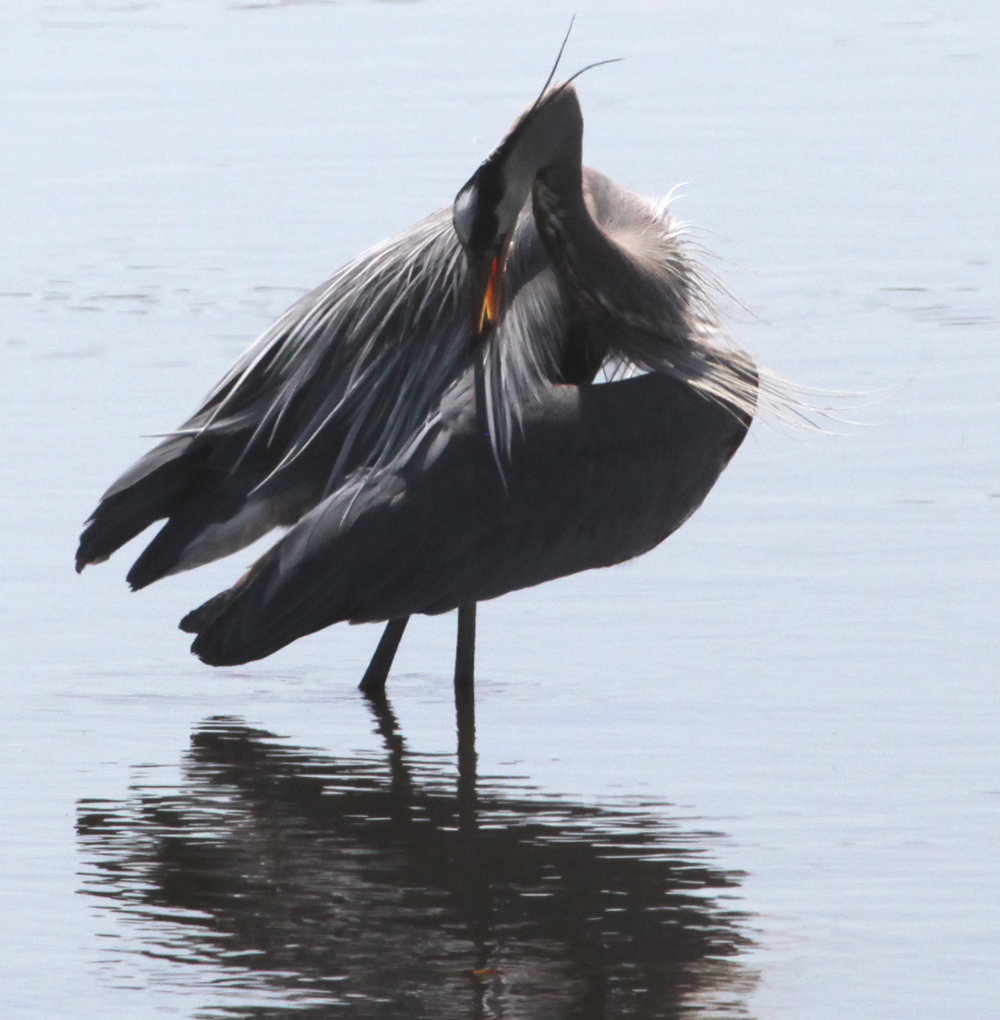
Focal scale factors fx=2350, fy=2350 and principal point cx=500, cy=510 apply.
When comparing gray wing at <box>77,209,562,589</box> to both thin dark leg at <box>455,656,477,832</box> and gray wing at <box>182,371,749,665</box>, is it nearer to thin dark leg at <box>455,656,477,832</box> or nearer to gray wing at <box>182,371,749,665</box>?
gray wing at <box>182,371,749,665</box>

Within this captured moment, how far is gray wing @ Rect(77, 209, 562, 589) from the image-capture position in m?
5.96

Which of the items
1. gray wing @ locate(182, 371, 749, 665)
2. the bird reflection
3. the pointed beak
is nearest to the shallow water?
the bird reflection

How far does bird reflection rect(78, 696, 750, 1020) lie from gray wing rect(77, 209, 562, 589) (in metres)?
0.57

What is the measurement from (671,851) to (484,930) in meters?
0.60

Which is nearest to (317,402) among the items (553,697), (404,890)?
(553,697)

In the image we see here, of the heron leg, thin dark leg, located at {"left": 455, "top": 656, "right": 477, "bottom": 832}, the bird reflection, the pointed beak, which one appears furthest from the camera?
the heron leg

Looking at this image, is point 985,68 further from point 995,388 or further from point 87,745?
point 87,745

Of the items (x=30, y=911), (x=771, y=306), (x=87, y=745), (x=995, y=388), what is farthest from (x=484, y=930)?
(x=771, y=306)

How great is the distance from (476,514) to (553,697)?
1.95 feet

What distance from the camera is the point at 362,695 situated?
20.3ft

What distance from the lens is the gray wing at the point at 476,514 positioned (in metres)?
5.68

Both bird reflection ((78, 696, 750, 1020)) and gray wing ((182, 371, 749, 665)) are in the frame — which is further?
gray wing ((182, 371, 749, 665))

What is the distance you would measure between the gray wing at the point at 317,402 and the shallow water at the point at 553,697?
0.52 metres

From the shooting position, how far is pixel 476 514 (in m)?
5.80
